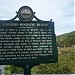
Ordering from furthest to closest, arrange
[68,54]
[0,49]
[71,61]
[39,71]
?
[68,54]
[71,61]
[39,71]
[0,49]

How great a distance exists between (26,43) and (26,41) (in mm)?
96

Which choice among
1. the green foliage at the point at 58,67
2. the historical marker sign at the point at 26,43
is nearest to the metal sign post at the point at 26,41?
the historical marker sign at the point at 26,43

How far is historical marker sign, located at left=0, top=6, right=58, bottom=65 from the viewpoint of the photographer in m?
14.2

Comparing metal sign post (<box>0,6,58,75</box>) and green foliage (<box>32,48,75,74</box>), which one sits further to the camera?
green foliage (<box>32,48,75,74</box>)

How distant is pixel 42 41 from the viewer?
1447 centimetres

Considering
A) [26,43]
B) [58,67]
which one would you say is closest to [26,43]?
[26,43]

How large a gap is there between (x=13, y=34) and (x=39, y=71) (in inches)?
985

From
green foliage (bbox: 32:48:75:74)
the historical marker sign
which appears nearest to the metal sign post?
the historical marker sign

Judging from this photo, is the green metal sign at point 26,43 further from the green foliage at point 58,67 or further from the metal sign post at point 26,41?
the green foliage at point 58,67

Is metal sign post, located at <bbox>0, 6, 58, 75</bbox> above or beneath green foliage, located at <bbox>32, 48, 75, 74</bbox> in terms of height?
above

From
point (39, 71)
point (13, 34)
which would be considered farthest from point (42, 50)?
point (39, 71)

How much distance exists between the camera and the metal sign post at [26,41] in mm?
14234

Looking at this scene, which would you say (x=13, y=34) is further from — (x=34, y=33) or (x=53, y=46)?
(x=53, y=46)

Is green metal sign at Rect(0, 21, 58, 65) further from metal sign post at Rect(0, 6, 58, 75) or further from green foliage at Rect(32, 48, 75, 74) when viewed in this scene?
green foliage at Rect(32, 48, 75, 74)
